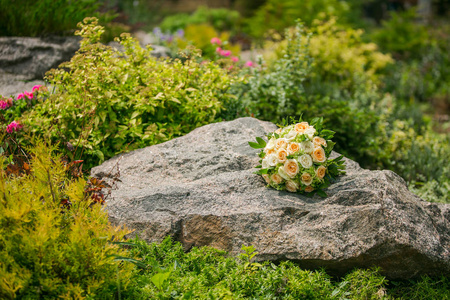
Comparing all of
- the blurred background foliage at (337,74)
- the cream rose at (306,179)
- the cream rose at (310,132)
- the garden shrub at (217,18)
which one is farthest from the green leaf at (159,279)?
the garden shrub at (217,18)

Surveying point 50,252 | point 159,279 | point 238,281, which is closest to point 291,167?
point 238,281

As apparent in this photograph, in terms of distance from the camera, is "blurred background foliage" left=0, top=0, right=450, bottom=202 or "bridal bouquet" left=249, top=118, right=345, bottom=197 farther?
"blurred background foliage" left=0, top=0, right=450, bottom=202

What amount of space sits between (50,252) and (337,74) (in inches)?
231

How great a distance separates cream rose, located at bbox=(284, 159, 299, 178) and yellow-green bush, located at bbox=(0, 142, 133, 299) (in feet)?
4.06

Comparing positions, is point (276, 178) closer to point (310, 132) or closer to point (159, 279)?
point (310, 132)

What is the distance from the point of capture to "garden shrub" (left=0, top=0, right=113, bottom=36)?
16.3 ft

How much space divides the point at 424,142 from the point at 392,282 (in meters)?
3.14

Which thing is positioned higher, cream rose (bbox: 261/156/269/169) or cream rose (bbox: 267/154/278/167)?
cream rose (bbox: 267/154/278/167)

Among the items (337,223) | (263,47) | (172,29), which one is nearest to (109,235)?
(337,223)

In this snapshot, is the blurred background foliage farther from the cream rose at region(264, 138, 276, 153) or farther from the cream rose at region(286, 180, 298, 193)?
the cream rose at region(286, 180, 298, 193)

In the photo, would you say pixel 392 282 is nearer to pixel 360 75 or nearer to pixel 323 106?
pixel 323 106

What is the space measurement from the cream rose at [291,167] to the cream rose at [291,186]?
10 cm

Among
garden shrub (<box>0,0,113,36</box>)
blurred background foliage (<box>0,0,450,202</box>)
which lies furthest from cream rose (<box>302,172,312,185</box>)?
garden shrub (<box>0,0,113,36</box>)

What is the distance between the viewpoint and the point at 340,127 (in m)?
4.62
